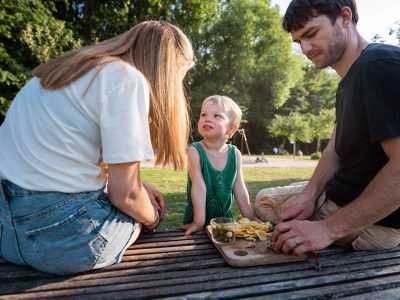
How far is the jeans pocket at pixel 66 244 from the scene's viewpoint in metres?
1.70

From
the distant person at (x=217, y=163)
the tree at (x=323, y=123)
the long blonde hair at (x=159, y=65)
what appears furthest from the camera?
the tree at (x=323, y=123)

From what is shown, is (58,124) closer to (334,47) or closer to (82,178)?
(82,178)

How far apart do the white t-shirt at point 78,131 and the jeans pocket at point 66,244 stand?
0.58 feet

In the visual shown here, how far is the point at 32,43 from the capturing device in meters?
12.5

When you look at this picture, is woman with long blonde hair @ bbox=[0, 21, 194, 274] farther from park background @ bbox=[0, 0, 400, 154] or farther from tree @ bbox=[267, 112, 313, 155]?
tree @ bbox=[267, 112, 313, 155]

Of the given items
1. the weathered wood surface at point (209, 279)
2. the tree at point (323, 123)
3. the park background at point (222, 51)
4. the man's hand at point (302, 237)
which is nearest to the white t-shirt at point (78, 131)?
the weathered wood surface at point (209, 279)

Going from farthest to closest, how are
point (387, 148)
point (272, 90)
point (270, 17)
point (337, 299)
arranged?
1. point (272, 90)
2. point (270, 17)
3. point (387, 148)
4. point (337, 299)

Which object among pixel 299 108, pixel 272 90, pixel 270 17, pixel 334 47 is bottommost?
pixel 299 108

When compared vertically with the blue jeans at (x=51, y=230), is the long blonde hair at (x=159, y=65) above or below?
above

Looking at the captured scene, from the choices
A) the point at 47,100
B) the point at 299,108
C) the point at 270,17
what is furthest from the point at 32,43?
the point at 299,108

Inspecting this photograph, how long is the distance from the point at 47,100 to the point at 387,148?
6.28 ft

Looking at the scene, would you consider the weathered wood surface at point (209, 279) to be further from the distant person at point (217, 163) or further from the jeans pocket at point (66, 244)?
the distant person at point (217, 163)

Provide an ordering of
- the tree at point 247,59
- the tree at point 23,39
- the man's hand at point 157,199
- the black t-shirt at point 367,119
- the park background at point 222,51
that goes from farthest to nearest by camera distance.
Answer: the tree at point 247,59 < the park background at point 222,51 < the tree at point 23,39 < the man's hand at point 157,199 < the black t-shirt at point 367,119

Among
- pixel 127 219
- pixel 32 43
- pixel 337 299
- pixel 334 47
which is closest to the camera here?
pixel 337 299
